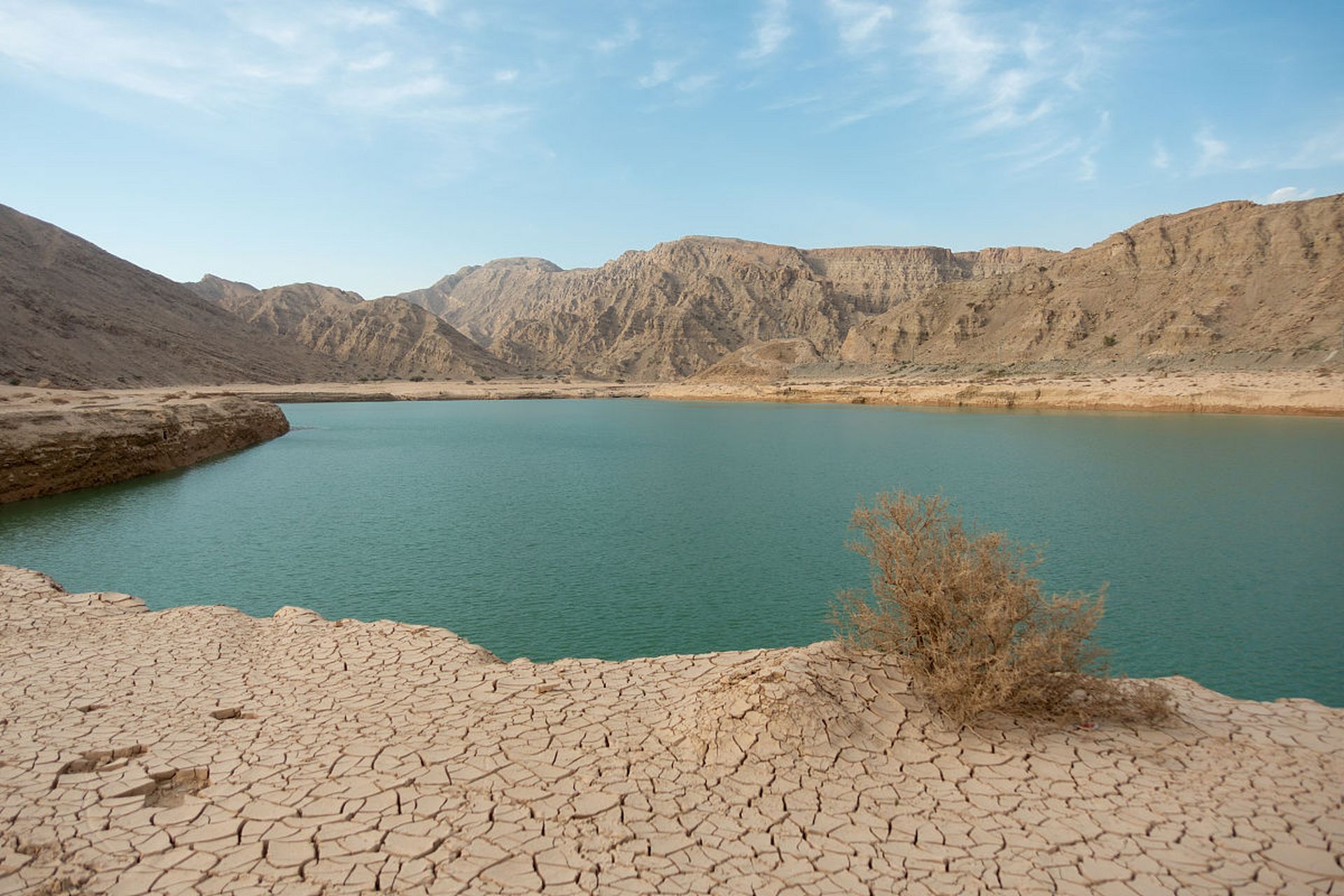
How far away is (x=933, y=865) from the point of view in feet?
14.5

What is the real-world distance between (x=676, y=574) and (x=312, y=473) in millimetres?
19461

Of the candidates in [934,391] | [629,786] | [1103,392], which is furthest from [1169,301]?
[629,786]

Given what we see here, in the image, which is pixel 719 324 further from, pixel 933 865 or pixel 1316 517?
pixel 933 865

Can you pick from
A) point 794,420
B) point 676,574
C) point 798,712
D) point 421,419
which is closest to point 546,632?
point 676,574

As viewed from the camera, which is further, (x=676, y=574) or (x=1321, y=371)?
(x=1321, y=371)

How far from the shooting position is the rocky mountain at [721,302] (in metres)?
119

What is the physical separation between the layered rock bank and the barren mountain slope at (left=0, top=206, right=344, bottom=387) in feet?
86.2

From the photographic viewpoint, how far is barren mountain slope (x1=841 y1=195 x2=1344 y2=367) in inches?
2110

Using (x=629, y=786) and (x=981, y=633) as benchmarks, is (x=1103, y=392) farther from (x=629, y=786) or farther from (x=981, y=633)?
(x=629, y=786)

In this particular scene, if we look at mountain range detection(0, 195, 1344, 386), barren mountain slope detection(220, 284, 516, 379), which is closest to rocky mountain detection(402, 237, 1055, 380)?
mountain range detection(0, 195, 1344, 386)

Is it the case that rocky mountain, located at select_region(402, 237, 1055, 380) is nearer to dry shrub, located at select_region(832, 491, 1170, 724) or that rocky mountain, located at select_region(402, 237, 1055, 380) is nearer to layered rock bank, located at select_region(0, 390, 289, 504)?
layered rock bank, located at select_region(0, 390, 289, 504)

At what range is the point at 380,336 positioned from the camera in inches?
4336

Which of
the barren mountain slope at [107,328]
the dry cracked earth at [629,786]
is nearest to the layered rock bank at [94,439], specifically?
the dry cracked earth at [629,786]

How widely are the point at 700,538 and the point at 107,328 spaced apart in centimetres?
7603
